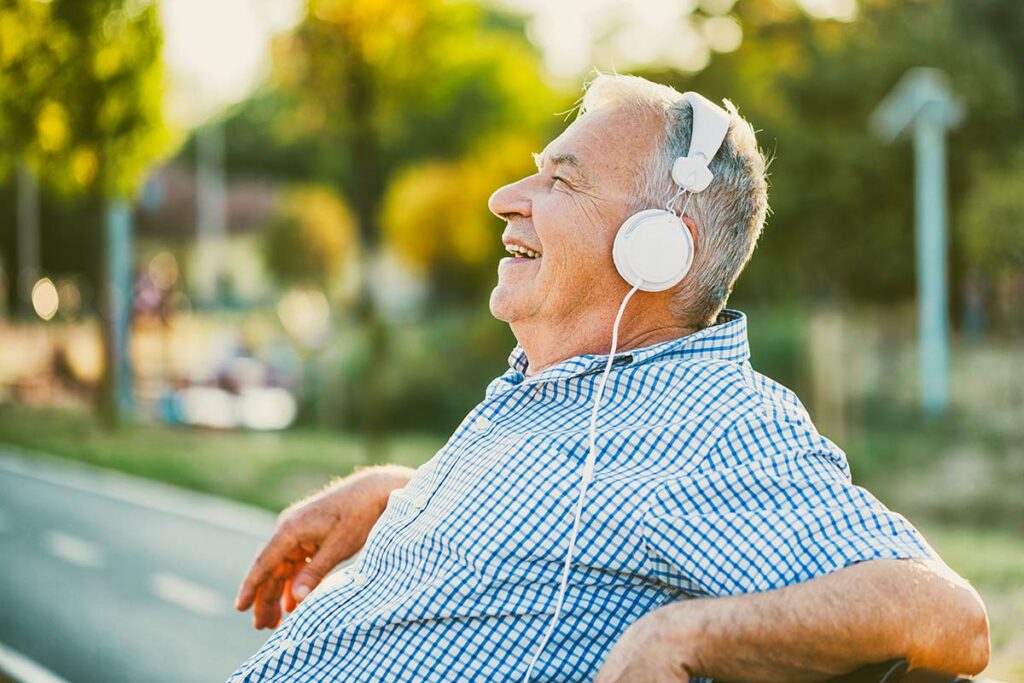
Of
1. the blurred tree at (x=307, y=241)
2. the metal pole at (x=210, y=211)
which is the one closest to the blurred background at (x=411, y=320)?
the blurred tree at (x=307, y=241)

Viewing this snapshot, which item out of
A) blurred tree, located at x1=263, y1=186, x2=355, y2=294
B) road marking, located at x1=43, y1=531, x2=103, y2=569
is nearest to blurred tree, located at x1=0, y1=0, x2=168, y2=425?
road marking, located at x1=43, y1=531, x2=103, y2=569

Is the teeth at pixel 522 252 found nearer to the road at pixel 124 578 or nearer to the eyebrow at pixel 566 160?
the eyebrow at pixel 566 160

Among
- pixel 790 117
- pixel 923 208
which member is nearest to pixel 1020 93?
pixel 790 117

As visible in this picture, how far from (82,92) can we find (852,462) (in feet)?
31.5

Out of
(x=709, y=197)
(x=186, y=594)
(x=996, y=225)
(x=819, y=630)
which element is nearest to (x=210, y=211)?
(x=996, y=225)

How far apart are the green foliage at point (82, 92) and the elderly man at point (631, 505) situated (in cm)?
1377

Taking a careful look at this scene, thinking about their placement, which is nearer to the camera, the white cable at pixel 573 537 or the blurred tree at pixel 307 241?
the white cable at pixel 573 537

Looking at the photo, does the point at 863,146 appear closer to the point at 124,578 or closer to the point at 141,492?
the point at 141,492

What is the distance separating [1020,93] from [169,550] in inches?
696

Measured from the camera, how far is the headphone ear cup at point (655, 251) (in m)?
2.02

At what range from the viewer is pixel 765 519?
1687 mm

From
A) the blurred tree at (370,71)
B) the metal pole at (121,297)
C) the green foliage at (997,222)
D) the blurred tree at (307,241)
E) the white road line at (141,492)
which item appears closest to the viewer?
the white road line at (141,492)

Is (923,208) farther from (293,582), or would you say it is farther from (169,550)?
(293,582)

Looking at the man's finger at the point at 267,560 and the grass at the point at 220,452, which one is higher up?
the man's finger at the point at 267,560
